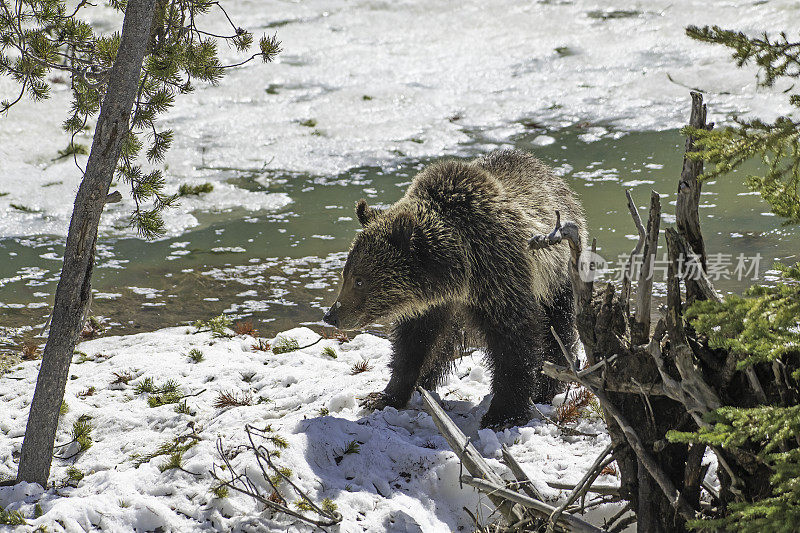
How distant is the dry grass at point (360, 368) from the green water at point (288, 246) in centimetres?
168

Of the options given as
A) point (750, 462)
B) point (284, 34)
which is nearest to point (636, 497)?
point (750, 462)

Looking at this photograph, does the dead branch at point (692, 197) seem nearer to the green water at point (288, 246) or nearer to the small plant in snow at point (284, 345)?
the small plant in snow at point (284, 345)

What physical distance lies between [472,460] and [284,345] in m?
3.30

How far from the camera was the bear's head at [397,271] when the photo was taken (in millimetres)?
5500

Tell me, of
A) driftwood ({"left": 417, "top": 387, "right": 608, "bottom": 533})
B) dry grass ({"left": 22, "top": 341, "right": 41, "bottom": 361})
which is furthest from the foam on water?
driftwood ({"left": 417, "top": 387, "right": 608, "bottom": 533})

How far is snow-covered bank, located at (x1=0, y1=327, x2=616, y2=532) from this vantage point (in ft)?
14.0

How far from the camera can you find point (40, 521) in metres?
4.02

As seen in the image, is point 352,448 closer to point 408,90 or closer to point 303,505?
point 303,505

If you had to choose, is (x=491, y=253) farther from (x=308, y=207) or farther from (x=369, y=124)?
(x=369, y=124)

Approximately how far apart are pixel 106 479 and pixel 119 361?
92.7 inches

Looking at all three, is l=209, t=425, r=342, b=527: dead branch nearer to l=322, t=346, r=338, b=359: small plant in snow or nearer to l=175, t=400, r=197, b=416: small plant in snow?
l=175, t=400, r=197, b=416: small plant in snow

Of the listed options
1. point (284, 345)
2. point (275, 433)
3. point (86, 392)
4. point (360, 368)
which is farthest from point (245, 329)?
point (275, 433)

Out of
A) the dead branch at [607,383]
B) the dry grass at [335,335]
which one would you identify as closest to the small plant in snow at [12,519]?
the dead branch at [607,383]

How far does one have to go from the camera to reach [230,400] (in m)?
5.78
